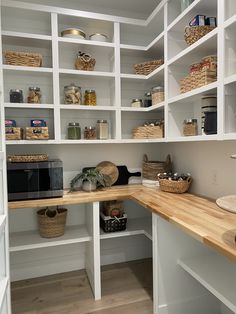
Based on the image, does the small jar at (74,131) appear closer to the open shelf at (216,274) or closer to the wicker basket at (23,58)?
the wicker basket at (23,58)

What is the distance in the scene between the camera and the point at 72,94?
2.26 m

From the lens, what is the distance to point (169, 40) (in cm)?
198

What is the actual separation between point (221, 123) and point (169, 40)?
0.94m

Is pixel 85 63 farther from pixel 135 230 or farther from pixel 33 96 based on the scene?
pixel 135 230

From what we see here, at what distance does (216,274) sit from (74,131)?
1.60 meters

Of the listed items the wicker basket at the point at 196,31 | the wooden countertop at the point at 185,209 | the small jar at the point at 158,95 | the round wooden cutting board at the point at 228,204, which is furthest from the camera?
the small jar at the point at 158,95

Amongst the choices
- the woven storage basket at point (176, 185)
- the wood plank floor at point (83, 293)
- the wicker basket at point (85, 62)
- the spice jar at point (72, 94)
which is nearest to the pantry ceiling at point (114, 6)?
the wicker basket at point (85, 62)

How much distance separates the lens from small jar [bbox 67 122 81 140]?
2.29 m

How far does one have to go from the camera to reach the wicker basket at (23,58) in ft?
6.82

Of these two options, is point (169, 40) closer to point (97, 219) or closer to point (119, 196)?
point (119, 196)

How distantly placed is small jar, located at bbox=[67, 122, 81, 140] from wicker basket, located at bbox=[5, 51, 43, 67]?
601 millimetres

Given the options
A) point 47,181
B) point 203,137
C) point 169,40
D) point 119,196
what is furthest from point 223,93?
point 47,181

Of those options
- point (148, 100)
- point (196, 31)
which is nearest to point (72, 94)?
point (148, 100)

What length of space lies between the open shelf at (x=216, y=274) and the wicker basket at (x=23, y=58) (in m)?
1.99
